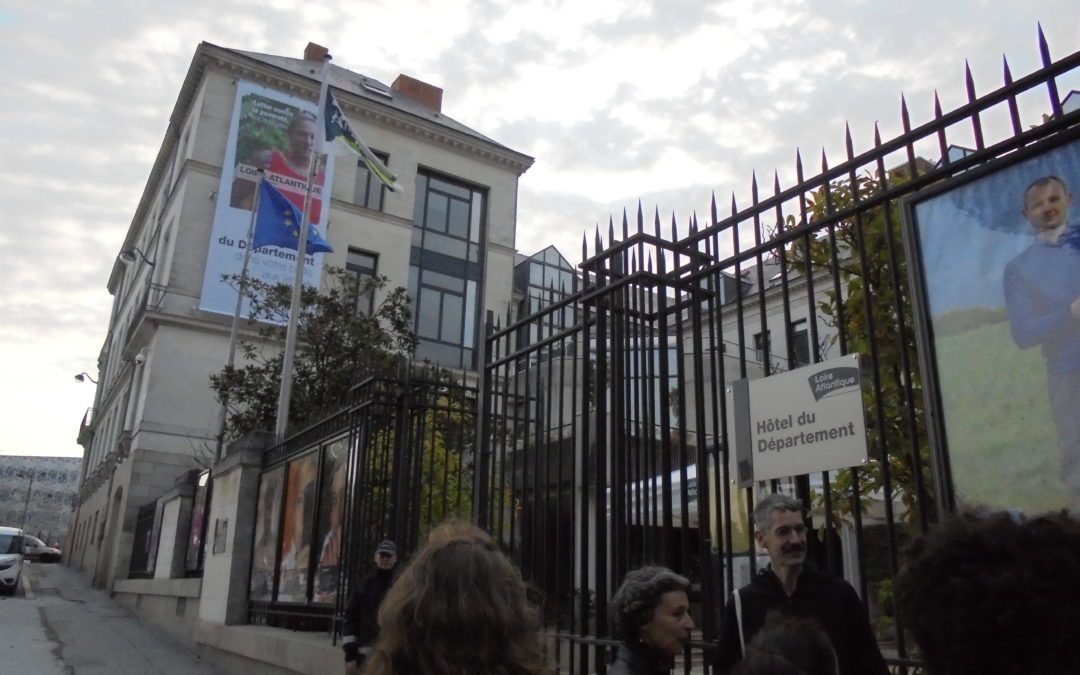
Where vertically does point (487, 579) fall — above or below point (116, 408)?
below

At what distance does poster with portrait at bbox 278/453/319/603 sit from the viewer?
926cm

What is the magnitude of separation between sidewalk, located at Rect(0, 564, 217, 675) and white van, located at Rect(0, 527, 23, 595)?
41cm

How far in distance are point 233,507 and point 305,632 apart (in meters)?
3.00

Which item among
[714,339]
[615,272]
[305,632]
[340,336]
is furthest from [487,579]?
[340,336]

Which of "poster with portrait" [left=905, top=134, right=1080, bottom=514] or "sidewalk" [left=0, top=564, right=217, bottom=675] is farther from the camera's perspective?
"sidewalk" [left=0, top=564, right=217, bottom=675]

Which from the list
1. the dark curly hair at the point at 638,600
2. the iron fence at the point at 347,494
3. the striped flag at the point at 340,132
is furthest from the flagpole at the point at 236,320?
the dark curly hair at the point at 638,600

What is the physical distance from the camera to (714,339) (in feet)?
14.9

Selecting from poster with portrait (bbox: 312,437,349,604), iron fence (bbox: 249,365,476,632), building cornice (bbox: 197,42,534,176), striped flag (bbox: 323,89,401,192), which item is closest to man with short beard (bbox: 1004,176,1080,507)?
iron fence (bbox: 249,365,476,632)

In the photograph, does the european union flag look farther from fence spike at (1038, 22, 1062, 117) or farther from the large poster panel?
fence spike at (1038, 22, 1062, 117)

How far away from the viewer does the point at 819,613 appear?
3195mm

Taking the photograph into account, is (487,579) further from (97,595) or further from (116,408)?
(116,408)

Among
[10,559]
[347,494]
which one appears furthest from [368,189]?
[347,494]

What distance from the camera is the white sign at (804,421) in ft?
12.2

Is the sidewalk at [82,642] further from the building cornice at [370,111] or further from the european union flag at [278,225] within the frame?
the building cornice at [370,111]
